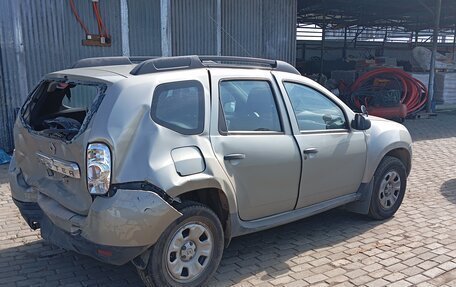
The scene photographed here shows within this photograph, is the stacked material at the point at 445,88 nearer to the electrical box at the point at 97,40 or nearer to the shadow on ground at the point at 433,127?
the shadow on ground at the point at 433,127

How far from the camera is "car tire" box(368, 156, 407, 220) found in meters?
5.14

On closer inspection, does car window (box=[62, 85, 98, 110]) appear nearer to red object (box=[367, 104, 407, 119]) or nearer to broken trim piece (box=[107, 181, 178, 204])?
broken trim piece (box=[107, 181, 178, 204])

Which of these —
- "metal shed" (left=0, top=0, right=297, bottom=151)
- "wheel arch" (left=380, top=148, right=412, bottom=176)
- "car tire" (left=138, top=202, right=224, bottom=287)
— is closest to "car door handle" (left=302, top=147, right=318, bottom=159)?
"car tire" (left=138, top=202, right=224, bottom=287)

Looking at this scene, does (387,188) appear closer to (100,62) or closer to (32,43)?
(100,62)

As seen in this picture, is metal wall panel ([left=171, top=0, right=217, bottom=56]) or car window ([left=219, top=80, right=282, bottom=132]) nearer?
car window ([left=219, top=80, right=282, bottom=132])

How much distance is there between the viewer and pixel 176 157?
3363 mm

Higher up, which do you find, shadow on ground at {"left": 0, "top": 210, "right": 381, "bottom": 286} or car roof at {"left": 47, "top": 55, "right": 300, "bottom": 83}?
car roof at {"left": 47, "top": 55, "right": 300, "bottom": 83}

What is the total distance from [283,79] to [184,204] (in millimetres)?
1665

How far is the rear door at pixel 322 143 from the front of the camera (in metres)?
4.36

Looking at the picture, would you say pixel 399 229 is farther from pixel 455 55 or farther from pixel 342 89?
pixel 455 55

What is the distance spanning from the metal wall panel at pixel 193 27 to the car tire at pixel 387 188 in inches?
228

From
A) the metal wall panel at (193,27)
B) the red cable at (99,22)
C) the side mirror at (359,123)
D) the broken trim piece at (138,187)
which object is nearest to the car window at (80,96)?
the broken trim piece at (138,187)

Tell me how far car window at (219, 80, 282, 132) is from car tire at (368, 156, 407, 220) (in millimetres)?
1632

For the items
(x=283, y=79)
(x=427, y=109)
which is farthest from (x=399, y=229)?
(x=427, y=109)
